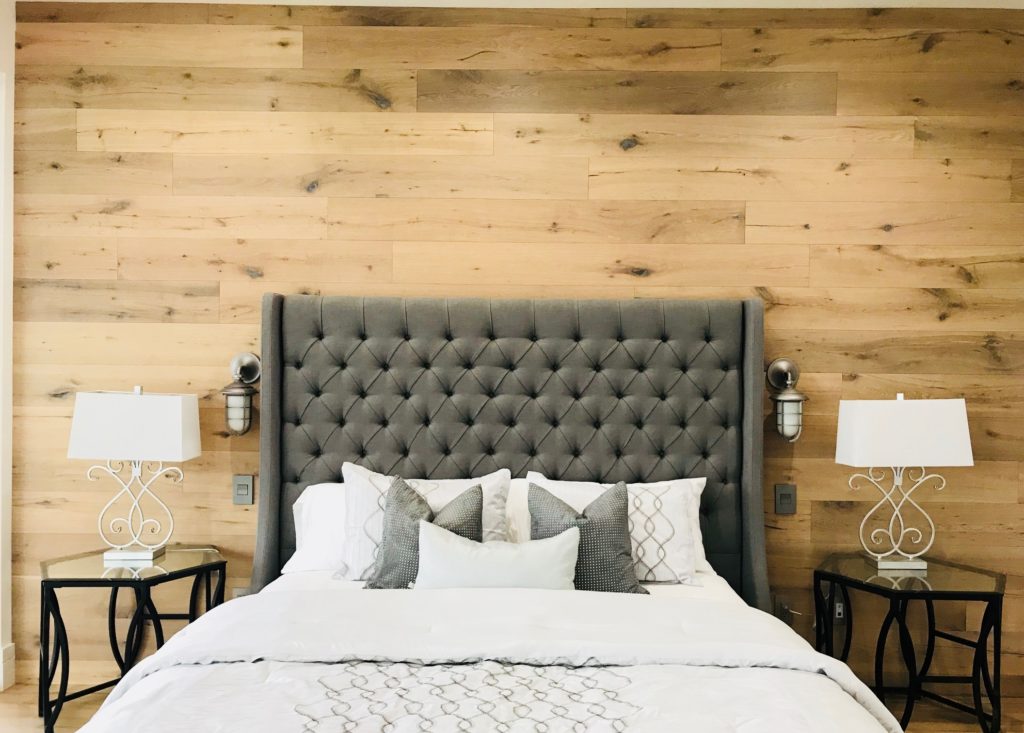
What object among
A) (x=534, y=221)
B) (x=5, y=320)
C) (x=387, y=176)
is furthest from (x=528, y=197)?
(x=5, y=320)

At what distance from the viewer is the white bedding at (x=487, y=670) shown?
1574 mm

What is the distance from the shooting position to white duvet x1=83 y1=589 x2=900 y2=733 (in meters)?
1.57

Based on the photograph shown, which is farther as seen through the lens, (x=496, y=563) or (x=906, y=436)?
(x=906, y=436)

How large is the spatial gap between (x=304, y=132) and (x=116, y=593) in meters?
1.86

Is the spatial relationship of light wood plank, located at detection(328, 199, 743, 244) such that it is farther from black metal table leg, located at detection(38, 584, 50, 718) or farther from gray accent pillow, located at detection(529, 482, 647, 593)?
black metal table leg, located at detection(38, 584, 50, 718)

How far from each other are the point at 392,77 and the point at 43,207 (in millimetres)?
1428

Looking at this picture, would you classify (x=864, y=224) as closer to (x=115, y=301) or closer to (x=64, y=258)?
(x=115, y=301)

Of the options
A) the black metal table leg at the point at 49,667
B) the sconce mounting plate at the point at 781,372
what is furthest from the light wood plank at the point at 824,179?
the black metal table leg at the point at 49,667

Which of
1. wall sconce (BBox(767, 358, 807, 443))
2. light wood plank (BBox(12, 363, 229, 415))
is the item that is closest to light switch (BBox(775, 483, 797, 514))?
wall sconce (BBox(767, 358, 807, 443))

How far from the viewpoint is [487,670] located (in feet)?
5.90

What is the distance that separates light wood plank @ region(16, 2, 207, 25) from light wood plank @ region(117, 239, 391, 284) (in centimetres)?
85

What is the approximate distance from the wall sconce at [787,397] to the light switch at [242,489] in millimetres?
1990

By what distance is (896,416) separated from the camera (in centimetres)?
275

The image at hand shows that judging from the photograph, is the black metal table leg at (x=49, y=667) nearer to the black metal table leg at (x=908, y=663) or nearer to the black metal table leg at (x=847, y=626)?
the black metal table leg at (x=847, y=626)
